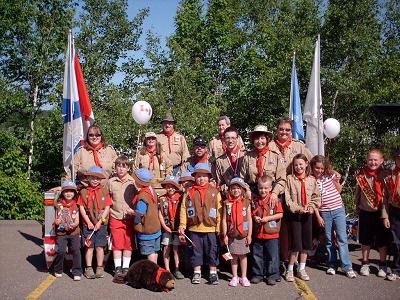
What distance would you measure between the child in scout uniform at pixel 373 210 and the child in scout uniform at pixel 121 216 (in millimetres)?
3137

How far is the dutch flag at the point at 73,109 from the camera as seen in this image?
7988 millimetres

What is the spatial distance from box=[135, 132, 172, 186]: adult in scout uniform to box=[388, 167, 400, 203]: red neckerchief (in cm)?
318

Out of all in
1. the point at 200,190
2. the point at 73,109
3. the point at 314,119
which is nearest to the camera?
the point at 200,190

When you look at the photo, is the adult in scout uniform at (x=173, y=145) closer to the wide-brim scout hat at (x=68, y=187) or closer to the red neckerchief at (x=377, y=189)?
the wide-brim scout hat at (x=68, y=187)

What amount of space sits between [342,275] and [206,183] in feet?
7.36

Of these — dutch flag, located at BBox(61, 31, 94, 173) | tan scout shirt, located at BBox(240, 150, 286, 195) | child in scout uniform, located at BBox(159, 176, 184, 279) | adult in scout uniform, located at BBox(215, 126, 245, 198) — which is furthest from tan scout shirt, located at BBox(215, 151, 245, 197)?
dutch flag, located at BBox(61, 31, 94, 173)

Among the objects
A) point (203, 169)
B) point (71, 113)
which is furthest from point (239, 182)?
point (71, 113)

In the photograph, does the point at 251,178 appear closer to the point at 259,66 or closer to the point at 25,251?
the point at 25,251

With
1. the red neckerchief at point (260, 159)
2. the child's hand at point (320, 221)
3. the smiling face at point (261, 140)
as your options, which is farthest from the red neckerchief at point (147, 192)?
the child's hand at point (320, 221)

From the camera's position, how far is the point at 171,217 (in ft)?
21.4

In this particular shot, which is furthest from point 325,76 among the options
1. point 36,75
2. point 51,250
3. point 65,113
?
point 51,250

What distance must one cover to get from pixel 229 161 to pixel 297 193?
106cm

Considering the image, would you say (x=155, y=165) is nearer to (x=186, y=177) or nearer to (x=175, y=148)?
(x=175, y=148)

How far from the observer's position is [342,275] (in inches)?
264
